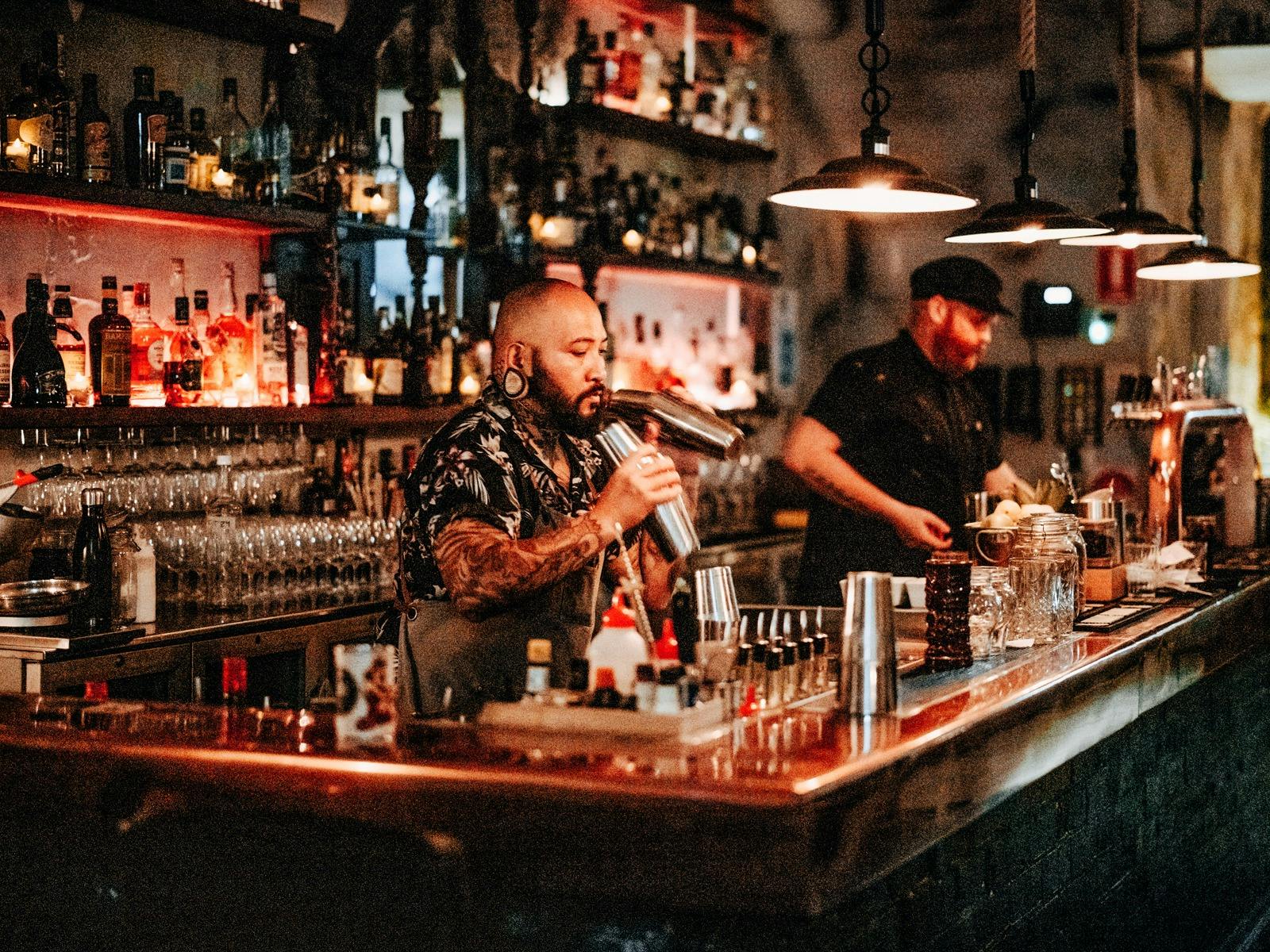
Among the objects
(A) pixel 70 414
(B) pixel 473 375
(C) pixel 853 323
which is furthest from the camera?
(C) pixel 853 323

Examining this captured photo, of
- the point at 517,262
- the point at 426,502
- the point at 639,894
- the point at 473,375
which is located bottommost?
the point at 639,894

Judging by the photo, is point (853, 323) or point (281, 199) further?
point (853, 323)

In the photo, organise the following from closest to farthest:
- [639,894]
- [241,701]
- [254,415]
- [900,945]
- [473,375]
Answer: [639,894] → [900,945] → [241,701] → [254,415] → [473,375]

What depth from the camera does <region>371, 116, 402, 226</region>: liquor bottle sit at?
450 centimetres

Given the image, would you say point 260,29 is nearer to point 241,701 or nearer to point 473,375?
point 473,375

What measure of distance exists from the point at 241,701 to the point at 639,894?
102 centimetres

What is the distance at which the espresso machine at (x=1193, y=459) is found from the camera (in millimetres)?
4398

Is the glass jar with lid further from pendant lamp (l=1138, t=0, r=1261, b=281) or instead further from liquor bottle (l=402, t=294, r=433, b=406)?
liquor bottle (l=402, t=294, r=433, b=406)

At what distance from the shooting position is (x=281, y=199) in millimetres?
4223

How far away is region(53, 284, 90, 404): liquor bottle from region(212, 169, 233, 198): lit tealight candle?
455mm

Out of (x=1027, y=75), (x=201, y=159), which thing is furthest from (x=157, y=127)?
(x=1027, y=75)

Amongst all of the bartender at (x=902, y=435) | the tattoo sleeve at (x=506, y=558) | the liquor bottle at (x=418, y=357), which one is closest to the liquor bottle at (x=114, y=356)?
the liquor bottle at (x=418, y=357)

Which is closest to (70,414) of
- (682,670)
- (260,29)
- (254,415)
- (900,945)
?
(254,415)

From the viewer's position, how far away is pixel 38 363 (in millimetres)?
3678
